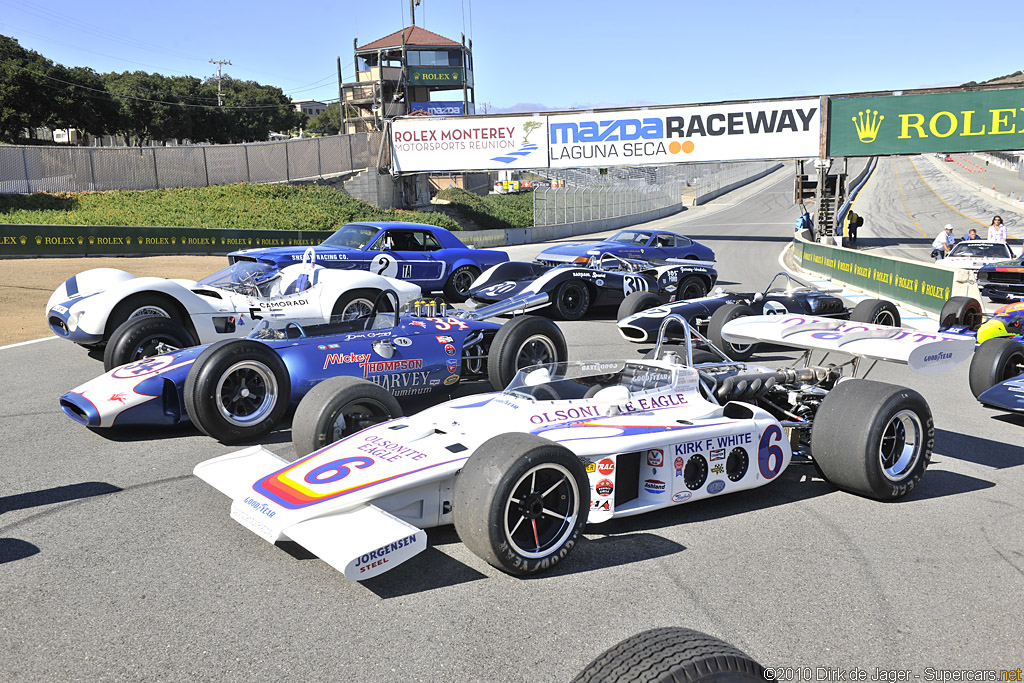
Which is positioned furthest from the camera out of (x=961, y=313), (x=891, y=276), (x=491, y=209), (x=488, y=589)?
(x=491, y=209)

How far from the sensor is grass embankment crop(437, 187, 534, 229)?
153ft

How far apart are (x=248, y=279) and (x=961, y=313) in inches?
424

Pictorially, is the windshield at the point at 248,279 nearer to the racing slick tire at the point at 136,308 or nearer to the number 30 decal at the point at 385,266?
the racing slick tire at the point at 136,308

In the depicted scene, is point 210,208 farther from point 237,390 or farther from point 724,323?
point 237,390

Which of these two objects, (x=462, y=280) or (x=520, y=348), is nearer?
(x=520, y=348)

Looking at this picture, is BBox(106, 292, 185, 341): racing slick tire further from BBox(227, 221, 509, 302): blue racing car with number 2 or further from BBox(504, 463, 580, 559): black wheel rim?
BBox(504, 463, 580, 559): black wheel rim

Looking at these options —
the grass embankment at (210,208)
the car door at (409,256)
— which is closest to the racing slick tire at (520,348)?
the car door at (409,256)

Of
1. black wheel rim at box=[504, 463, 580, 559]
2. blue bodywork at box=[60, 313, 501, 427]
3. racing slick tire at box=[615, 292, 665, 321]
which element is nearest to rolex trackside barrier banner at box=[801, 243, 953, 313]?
racing slick tire at box=[615, 292, 665, 321]

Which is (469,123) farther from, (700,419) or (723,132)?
(700,419)

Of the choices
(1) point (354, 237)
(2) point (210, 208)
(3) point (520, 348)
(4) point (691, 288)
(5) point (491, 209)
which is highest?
(2) point (210, 208)

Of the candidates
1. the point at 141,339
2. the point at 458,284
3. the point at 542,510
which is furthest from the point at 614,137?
the point at 542,510

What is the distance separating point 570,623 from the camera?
432cm

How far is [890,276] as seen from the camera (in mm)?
18672

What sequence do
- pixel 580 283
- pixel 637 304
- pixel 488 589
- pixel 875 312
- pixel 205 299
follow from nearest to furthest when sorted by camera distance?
pixel 488 589 < pixel 205 299 < pixel 875 312 < pixel 637 304 < pixel 580 283
